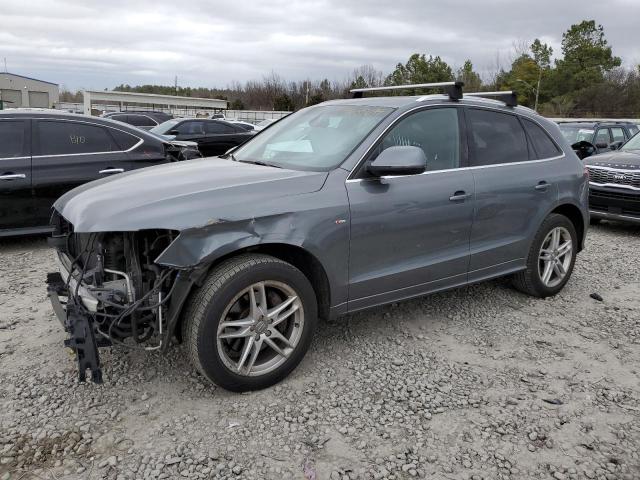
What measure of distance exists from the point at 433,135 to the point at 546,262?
5.92ft

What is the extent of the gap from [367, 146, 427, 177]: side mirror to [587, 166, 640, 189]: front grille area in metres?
5.84

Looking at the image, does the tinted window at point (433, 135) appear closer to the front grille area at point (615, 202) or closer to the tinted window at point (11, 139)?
the tinted window at point (11, 139)

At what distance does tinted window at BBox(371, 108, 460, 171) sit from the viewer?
12.6 ft

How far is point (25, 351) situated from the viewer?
146 inches

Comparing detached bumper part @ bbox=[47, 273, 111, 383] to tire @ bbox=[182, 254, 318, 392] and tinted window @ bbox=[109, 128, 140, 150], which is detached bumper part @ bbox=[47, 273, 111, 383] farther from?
tinted window @ bbox=[109, 128, 140, 150]

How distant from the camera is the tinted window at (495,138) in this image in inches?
169

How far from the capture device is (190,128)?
596 inches

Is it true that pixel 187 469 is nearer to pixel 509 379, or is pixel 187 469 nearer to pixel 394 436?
pixel 394 436

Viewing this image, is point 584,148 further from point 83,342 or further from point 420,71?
point 420,71

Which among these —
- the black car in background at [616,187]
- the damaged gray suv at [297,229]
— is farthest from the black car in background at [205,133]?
the damaged gray suv at [297,229]

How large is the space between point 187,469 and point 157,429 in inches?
15.4

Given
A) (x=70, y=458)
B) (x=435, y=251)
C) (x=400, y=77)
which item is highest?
(x=400, y=77)

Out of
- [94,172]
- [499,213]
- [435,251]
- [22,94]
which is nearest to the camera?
[435,251]

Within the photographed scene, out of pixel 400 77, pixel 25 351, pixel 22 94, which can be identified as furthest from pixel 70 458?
pixel 22 94
